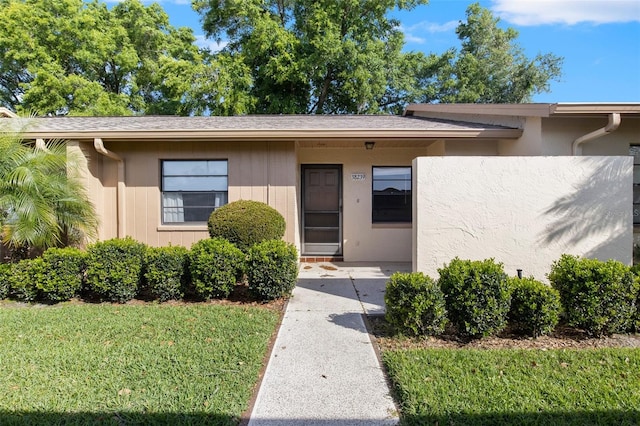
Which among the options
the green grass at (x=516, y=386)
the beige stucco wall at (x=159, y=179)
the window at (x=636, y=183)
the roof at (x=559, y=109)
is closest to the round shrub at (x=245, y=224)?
the beige stucco wall at (x=159, y=179)

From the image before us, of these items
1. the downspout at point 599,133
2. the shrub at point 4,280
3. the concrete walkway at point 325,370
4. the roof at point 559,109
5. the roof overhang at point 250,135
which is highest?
the roof at point 559,109

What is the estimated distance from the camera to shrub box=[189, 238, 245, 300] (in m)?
5.23

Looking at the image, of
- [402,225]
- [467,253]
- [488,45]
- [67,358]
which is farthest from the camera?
[488,45]

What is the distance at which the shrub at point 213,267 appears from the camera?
523cm

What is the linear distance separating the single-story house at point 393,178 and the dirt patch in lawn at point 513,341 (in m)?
Result: 1.22

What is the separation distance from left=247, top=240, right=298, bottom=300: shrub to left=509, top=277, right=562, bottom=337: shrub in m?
2.96

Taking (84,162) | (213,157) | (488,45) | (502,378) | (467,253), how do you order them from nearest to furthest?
(502,378) < (467,253) < (84,162) < (213,157) < (488,45)

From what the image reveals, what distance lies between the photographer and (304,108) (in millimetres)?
18281

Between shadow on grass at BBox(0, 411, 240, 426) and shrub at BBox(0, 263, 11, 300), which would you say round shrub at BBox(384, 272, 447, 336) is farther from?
shrub at BBox(0, 263, 11, 300)

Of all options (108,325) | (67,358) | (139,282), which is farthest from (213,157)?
(67,358)

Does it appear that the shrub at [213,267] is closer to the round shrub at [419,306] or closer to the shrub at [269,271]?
A: the shrub at [269,271]

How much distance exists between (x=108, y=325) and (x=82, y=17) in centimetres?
2020

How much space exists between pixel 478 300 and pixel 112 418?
11.6 ft

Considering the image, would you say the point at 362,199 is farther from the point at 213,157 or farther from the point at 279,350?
the point at 279,350
